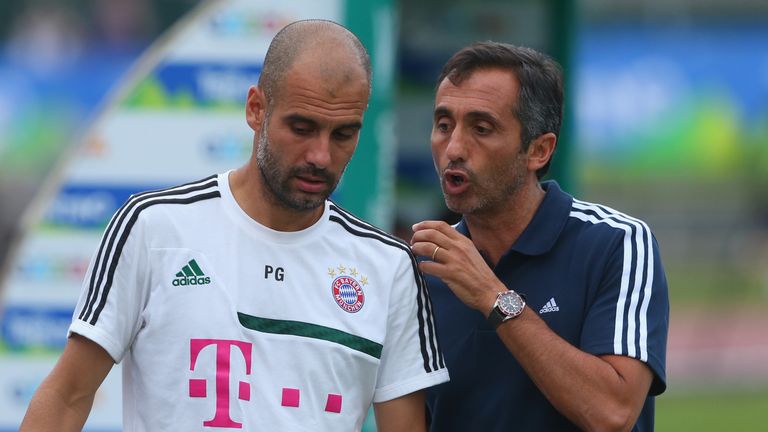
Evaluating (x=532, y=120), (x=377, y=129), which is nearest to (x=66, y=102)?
(x=377, y=129)

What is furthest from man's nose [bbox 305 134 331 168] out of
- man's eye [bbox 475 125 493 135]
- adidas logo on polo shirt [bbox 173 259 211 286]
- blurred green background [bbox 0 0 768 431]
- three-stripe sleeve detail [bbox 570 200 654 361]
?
blurred green background [bbox 0 0 768 431]

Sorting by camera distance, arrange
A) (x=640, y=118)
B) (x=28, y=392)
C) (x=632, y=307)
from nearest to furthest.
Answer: (x=632, y=307) < (x=28, y=392) < (x=640, y=118)

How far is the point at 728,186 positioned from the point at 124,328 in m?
27.0

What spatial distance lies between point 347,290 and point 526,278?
55 centimetres

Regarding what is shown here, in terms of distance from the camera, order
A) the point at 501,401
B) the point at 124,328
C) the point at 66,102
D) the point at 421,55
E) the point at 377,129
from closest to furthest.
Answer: the point at 124,328, the point at 501,401, the point at 377,129, the point at 421,55, the point at 66,102

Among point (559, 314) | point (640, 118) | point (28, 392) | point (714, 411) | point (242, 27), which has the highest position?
point (640, 118)

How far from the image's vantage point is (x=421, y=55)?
300 inches

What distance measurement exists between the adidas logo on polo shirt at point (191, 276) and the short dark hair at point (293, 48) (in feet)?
1.63

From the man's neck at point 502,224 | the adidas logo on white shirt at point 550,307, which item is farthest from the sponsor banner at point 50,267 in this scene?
the adidas logo on white shirt at point 550,307

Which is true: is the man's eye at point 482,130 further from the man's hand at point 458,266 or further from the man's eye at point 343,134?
the man's eye at point 343,134

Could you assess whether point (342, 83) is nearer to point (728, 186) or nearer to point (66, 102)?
point (66, 102)

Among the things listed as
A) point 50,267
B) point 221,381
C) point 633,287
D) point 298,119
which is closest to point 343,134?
point 298,119

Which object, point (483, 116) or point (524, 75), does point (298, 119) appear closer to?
point (483, 116)

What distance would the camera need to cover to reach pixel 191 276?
3318 mm
